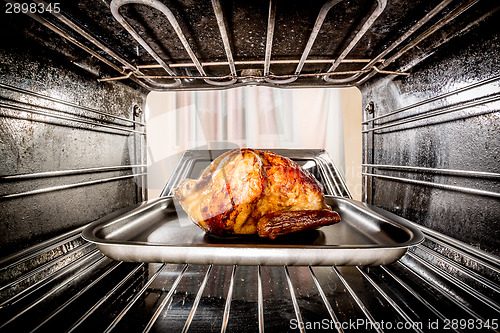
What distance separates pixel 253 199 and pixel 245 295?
0.27 meters

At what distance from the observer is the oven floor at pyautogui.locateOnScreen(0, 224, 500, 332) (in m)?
0.55

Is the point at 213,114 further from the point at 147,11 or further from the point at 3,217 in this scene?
the point at 3,217

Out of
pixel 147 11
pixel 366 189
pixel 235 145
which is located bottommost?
pixel 366 189

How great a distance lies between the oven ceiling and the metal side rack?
1.93ft

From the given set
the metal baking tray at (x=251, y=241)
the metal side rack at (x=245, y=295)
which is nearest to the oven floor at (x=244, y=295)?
the metal side rack at (x=245, y=295)

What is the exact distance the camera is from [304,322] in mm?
576

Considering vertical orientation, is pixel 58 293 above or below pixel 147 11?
below

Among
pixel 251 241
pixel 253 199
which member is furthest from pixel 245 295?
pixel 253 199

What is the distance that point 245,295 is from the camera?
697mm

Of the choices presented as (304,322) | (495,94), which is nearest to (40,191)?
(304,322)

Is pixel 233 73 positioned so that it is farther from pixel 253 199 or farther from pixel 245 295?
pixel 245 295

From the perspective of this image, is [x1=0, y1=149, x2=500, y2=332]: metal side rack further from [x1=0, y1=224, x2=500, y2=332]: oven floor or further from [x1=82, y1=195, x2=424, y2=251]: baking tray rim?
[x1=82, y1=195, x2=424, y2=251]: baking tray rim

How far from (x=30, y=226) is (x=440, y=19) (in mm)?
1234

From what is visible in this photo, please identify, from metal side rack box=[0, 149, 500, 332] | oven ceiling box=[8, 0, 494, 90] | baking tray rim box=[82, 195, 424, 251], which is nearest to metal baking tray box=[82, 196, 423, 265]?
baking tray rim box=[82, 195, 424, 251]
